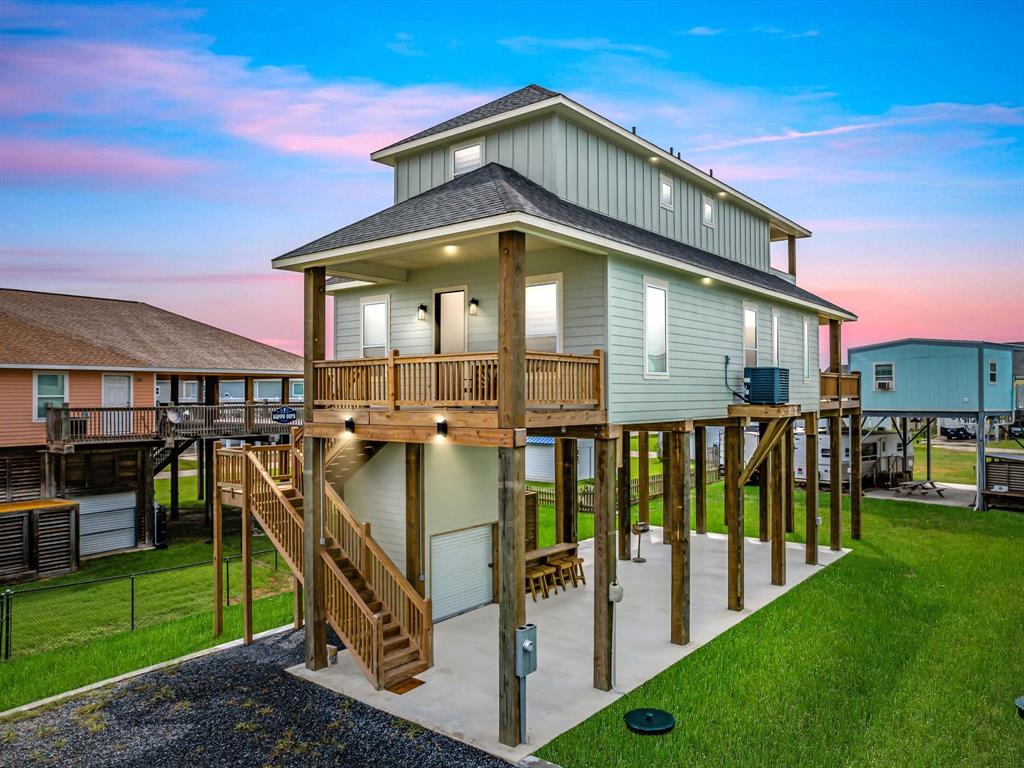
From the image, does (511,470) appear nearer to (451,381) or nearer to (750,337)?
(451,381)

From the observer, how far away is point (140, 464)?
80.8ft

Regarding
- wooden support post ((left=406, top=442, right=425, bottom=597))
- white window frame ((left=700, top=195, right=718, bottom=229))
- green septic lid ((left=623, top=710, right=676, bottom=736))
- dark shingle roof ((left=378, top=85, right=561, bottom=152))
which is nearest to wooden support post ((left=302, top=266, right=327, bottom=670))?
wooden support post ((left=406, top=442, right=425, bottom=597))

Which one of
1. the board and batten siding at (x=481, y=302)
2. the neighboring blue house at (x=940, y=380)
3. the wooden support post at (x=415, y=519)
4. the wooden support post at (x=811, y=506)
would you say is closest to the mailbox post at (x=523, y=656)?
the board and batten siding at (x=481, y=302)

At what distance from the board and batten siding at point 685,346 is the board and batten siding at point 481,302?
39cm

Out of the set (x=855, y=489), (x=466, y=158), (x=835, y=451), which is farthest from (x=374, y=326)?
(x=855, y=489)

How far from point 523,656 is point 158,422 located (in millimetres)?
20946

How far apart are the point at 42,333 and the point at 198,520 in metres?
9.72

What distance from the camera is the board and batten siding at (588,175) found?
41.4ft

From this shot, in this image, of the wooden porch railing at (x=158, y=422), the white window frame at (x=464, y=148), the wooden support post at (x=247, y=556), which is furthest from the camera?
the wooden porch railing at (x=158, y=422)

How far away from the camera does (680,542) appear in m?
12.5

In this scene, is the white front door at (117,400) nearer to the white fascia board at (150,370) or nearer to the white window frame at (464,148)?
the white fascia board at (150,370)

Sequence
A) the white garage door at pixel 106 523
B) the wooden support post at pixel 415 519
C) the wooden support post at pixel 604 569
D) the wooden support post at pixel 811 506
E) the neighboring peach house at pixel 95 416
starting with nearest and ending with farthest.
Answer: the wooden support post at pixel 604 569, the wooden support post at pixel 415 519, the wooden support post at pixel 811 506, the neighboring peach house at pixel 95 416, the white garage door at pixel 106 523

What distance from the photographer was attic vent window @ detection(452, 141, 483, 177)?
548 inches

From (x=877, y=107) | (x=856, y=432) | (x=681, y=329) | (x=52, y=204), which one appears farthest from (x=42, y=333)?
(x=877, y=107)
